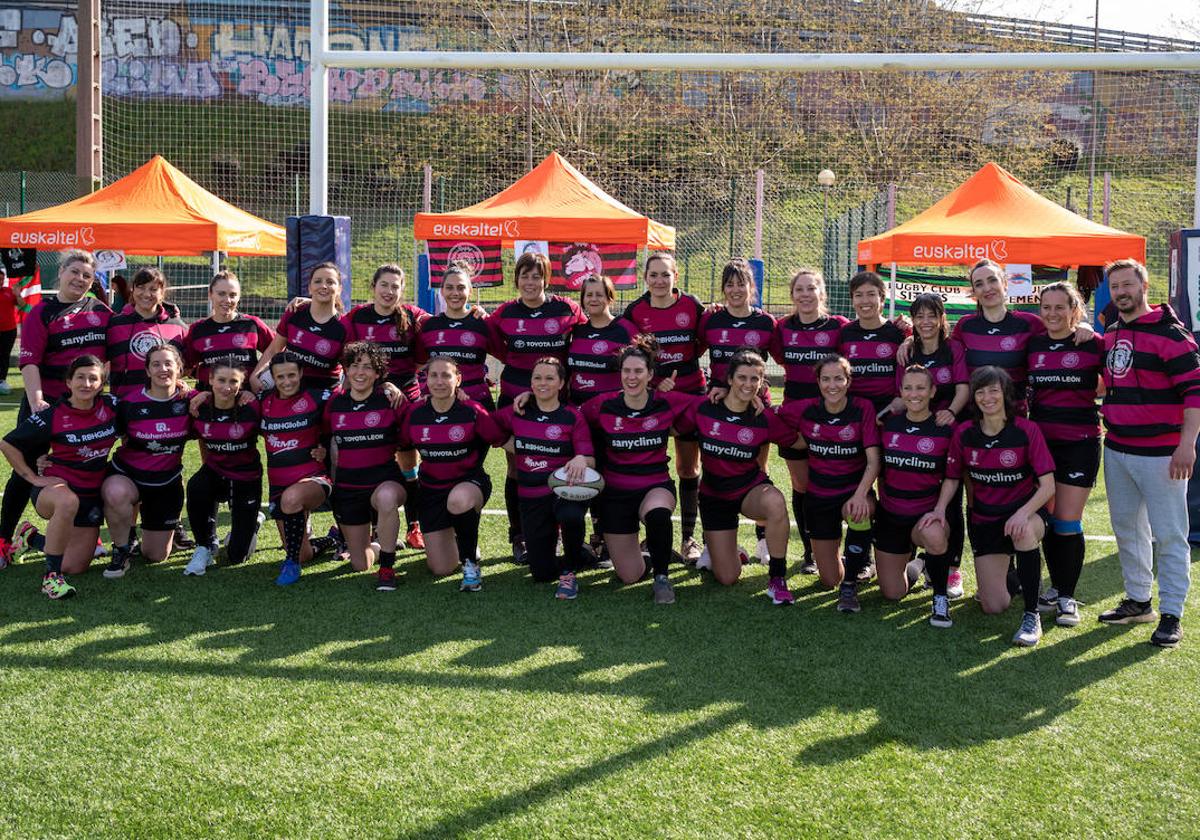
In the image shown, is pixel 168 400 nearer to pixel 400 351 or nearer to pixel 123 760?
pixel 400 351

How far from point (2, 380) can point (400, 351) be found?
820 cm

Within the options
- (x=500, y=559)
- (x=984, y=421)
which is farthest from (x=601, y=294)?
(x=984, y=421)

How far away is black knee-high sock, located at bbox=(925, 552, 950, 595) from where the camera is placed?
14.9ft

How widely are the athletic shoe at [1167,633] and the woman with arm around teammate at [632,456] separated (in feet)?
6.83

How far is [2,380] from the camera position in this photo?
38.2 feet

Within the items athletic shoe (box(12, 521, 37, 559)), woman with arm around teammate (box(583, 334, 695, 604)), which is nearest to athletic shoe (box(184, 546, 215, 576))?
athletic shoe (box(12, 521, 37, 559))

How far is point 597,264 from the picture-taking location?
44.9ft

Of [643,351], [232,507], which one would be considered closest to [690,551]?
[643,351]

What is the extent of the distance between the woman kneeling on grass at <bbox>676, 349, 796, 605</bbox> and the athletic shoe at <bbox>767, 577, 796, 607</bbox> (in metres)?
0.03

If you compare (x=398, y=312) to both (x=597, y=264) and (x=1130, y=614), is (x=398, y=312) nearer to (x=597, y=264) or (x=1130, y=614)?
(x=1130, y=614)

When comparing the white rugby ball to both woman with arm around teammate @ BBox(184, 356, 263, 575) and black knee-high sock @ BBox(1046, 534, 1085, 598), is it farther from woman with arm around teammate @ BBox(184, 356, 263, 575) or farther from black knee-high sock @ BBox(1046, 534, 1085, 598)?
black knee-high sock @ BBox(1046, 534, 1085, 598)

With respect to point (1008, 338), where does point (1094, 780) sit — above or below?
below

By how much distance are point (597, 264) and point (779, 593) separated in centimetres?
941

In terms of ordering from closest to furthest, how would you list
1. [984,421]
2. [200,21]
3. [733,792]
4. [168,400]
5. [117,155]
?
[733,792]
[984,421]
[168,400]
[117,155]
[200,21]
